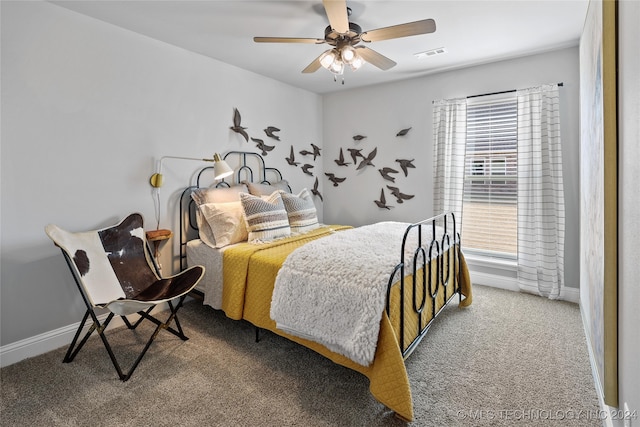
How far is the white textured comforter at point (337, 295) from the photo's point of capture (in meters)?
1.71

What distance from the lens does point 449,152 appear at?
376 cm

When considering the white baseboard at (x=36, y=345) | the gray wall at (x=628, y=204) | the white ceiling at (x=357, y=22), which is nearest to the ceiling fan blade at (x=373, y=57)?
the white ceiling at (x=357, y=22)

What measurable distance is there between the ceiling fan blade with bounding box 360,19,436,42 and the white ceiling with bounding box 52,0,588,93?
32cm

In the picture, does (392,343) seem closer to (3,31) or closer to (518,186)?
(518,186)

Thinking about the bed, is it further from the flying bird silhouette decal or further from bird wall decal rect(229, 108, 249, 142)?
the flying bird silhouette decal

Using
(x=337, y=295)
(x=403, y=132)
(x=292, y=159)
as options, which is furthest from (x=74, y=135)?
(x=403, y=132)

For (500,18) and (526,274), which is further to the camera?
(526,274)

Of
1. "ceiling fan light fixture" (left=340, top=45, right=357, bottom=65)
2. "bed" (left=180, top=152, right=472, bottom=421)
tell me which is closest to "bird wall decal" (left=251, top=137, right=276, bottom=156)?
"bed" (left=180, top=152, right=472, bottom=421)

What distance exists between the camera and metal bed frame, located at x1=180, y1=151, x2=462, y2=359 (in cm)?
188

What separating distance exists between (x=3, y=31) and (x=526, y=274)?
4.82 metres

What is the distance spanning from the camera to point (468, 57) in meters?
3.38

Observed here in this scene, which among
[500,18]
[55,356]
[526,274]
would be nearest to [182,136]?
[55,356]

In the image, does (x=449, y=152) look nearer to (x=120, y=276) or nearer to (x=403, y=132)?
(x=403, y=132)

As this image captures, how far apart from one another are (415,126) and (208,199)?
2.67m
